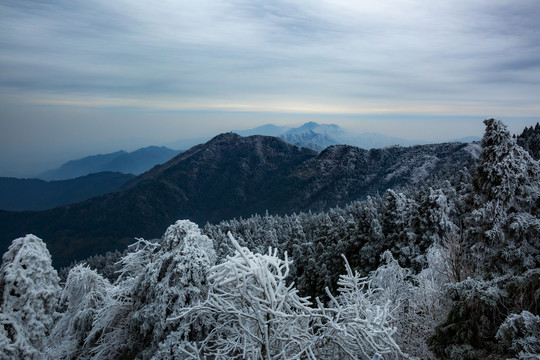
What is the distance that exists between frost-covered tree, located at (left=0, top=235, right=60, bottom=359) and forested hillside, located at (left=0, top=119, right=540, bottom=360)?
2 cm

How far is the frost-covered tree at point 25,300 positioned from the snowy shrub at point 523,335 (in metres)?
9.18

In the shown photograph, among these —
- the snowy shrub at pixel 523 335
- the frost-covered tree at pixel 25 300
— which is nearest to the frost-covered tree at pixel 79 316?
the frost-covered tree at pixel 25 300

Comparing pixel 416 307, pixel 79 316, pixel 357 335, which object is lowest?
pixel 79 316

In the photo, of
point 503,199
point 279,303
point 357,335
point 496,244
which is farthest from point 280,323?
point 503,199

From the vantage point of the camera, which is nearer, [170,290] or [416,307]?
[170,290]

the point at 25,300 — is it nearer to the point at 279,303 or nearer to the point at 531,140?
the point at 279,303

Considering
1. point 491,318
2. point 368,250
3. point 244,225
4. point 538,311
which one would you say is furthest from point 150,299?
point 244,225

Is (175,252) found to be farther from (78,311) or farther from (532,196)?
(532,196)

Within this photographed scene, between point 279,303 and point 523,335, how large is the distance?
3841mm

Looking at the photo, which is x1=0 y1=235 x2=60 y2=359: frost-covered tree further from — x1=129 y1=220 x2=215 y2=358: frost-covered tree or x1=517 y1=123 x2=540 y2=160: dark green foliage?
x1=517 y1=123 x2=540 y2=160: dark green foliage

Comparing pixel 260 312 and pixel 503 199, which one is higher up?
pixel 503 199

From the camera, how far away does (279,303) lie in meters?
5.41

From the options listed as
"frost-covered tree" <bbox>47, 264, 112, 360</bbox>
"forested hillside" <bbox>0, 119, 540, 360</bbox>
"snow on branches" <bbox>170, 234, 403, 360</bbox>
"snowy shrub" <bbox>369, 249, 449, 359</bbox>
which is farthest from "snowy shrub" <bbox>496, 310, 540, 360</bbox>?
"frost-covered tree" <bbox>47, 264, 112, 360</bbox>

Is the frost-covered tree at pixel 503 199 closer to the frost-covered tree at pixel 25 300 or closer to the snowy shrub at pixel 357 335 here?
the snowy shrub at pixel 357 335
